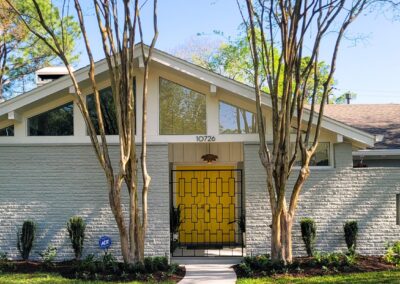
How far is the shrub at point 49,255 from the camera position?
33.9 feet

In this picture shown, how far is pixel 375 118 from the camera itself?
15.8 metres

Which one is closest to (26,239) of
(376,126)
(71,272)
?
(71,272)

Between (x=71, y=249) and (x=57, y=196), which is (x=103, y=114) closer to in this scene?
(x=57, y=196)

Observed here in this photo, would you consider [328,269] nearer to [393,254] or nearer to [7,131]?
[393,254]

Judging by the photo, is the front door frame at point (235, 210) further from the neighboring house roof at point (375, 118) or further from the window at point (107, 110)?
the neighboring house roof at point (375, 118)

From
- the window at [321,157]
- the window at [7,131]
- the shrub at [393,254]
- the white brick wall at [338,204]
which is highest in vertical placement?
the window at [7,131]

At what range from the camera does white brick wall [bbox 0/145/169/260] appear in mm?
10953

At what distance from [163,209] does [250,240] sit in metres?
2.16

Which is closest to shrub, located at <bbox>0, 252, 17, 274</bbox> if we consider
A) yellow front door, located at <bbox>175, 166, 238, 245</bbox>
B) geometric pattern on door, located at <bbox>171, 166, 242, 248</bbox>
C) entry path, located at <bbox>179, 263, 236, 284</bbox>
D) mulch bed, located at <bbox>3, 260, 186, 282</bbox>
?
mulch bed, located at <bbox>3, 260, 186, 282</bbox>

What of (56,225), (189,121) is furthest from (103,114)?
(56,225)

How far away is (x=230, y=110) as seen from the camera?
11195 millimetres

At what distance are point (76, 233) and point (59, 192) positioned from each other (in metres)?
1.08

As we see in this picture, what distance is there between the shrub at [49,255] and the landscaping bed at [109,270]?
16 cm

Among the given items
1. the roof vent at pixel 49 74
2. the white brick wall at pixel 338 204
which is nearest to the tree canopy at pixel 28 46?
the roof vent at pixel 49 74
